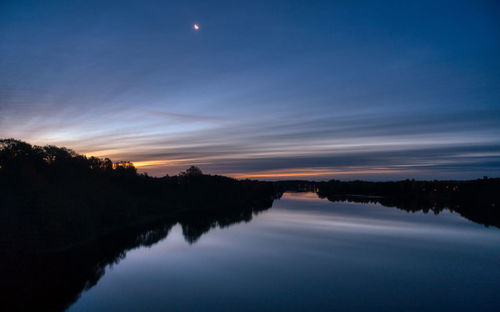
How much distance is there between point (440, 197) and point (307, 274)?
156 m

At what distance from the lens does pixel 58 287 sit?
24.6 metres

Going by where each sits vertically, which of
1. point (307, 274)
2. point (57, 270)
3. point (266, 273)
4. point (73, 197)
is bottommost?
point (57, 270)

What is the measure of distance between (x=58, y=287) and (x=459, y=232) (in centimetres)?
6012

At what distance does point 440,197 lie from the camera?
153375 mm

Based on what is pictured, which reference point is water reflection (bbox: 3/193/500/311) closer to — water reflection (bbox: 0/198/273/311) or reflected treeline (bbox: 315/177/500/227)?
water reflection (bbox: 0/198/273/311)

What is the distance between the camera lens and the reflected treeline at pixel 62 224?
82.6ft

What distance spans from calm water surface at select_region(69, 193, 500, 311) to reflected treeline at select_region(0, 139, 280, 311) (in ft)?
9.40

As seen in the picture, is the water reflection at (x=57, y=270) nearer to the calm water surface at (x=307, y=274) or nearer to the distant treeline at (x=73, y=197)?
the calm water surface at (x=307, y=274)

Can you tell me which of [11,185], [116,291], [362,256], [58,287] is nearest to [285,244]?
[362,256]

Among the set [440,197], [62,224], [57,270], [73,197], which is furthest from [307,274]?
[440,197]

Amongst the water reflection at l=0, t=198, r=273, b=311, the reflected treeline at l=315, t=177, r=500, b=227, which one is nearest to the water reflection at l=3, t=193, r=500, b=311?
the water reflection at l=0, t=198, r=273, b=311

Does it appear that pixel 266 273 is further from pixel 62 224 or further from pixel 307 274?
pixel 62 224

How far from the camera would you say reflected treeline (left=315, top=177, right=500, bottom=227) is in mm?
92606

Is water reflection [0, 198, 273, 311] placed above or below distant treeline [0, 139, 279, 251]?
below
